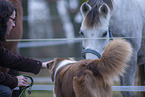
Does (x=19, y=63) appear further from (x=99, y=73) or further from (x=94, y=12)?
(x=94, y=12)

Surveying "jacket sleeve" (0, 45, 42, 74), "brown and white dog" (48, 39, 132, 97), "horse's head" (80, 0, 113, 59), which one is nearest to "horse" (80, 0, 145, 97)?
"horse's head" (80, 0, 113, 59)

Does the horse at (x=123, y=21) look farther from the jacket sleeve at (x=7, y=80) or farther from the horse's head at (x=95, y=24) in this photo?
the jacket sleeve at (x=7, y=80)

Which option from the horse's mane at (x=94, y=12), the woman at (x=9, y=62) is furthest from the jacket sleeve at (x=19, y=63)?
the horse's mane at (x=94, y=12)

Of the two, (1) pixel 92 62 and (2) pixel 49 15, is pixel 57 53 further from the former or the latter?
(1) pixel 92 62

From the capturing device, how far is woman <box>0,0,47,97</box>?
74.5 inches

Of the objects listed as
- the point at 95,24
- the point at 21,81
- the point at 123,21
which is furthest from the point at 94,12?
the point at 21,81

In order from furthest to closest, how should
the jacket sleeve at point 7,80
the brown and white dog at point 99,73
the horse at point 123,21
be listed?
the horse at point 123,21, the jacket sleeve at point 7,80, the brown and white dog at point 99,73

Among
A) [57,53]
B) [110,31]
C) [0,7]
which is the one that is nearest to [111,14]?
[110,31]

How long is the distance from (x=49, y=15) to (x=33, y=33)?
1.08m

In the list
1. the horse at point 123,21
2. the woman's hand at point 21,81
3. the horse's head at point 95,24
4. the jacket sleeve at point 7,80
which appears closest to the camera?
the jacket sleeve at point 7,80

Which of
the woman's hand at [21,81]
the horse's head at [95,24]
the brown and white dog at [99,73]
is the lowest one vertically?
the woman's hand at [21,81]

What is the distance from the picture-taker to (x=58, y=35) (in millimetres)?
7930

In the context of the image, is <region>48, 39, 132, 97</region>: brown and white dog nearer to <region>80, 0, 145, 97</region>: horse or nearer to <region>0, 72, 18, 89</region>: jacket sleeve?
<region>0, 72, 18, 89</region>: jacket sleeve

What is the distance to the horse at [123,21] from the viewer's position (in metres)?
2.41
